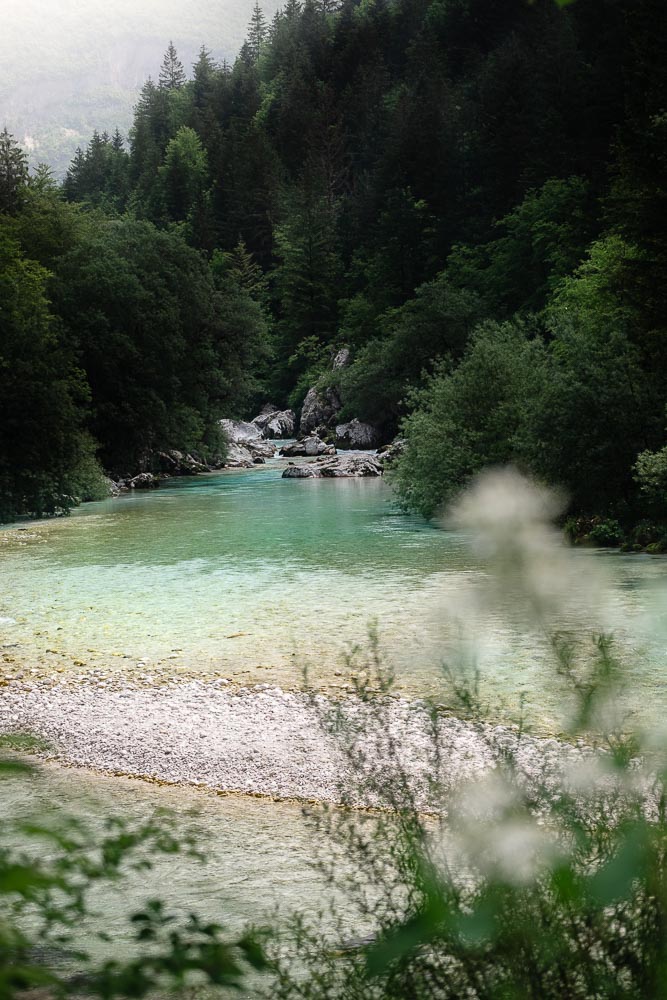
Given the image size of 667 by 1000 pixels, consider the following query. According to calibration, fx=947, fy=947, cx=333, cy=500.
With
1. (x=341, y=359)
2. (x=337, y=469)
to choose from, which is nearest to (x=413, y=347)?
(x=337, y=469)

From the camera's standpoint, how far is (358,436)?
54500mm

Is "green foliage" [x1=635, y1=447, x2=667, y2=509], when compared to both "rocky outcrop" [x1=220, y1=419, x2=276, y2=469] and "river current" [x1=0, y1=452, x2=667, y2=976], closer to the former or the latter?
"river current" [x1=0, y1=452, x2=667, y2=976]

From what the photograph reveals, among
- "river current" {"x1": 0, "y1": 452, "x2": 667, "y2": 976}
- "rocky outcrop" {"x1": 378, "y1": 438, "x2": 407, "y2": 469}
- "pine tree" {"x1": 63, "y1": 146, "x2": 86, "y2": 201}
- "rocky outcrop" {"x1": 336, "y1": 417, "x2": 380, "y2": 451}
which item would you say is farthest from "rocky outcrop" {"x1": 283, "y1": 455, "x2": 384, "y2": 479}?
"pine tree" {"x1": 63, "y1": 146, "x2": 86, "y2": 201}

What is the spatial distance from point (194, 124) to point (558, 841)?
126004mm

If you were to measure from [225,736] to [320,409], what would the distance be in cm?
5485

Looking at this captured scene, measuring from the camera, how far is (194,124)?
118 meters

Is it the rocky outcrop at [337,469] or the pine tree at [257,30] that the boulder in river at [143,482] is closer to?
the rocky outcrop at [337,469]

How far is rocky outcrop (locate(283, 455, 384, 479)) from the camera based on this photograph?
39.7 meters

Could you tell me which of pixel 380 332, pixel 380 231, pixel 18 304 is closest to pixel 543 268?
pixel 380 332

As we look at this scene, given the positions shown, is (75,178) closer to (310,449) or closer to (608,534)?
(310,449)

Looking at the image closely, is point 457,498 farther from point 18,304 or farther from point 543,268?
point 543,268

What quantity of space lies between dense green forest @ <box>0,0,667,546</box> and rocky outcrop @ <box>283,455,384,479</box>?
501 centimetres

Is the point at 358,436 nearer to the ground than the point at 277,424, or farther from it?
nearer to the ground

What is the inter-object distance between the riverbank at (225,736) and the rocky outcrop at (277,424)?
57488 millimetres
